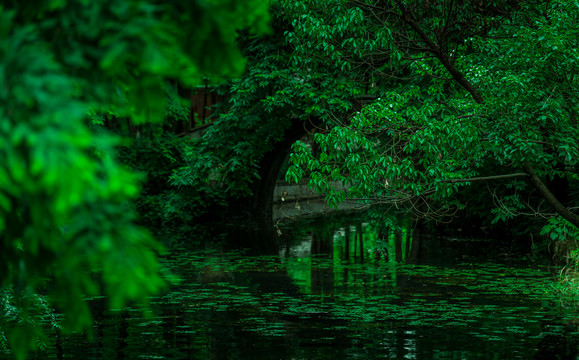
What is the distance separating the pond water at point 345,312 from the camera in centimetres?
1011

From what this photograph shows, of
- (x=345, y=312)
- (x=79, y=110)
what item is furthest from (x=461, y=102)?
(x=79, y=110)

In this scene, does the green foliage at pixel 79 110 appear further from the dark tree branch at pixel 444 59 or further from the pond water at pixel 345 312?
the dark tree branch at pixel 444 59

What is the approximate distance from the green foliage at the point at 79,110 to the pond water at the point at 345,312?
6568 mm

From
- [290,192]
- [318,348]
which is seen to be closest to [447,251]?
[318,348]

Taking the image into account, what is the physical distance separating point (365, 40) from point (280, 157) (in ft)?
53.7

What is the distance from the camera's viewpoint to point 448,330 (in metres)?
11.2

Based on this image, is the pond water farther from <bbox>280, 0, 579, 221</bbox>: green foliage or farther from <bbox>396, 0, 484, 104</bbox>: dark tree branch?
<bbox>396, 0, 484, 104</bbox>: dark tree branch

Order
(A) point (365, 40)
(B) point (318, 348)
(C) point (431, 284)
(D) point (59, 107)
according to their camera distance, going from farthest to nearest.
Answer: (C) point (431, 284) → (A) point (365, 40) → (B) point (318, 348) → (D) point (59, 107)

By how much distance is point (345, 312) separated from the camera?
496 inches

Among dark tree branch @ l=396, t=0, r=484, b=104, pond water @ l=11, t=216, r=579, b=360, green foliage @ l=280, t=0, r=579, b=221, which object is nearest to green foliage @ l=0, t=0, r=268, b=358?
pond water @ l=11, t=216, r=579, b=360

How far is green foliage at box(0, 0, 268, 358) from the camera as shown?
2.98m

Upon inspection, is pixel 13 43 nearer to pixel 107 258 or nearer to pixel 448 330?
pixel 107 258

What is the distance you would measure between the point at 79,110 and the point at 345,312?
10.1m

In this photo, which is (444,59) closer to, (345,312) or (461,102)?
(461,102)
